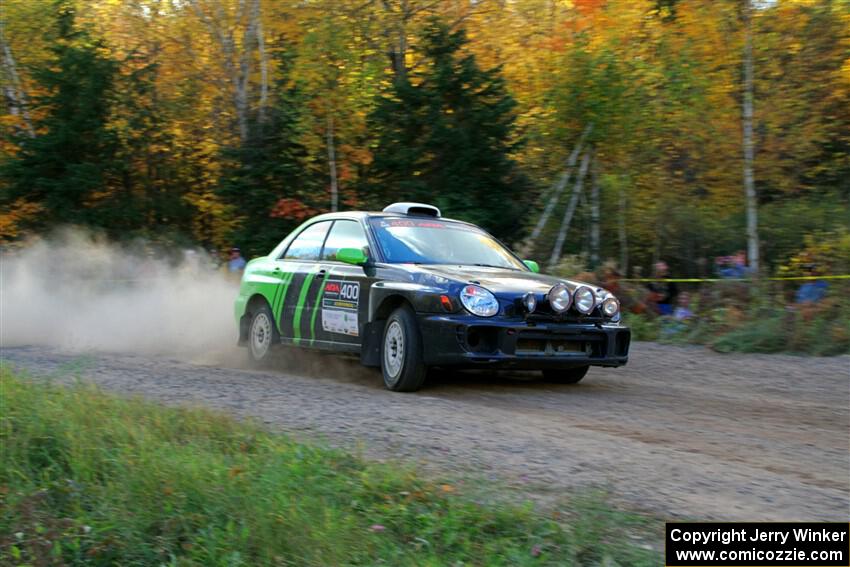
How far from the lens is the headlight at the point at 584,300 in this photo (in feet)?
26.7

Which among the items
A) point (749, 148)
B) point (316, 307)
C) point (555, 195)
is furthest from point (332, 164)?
point (316, 307)

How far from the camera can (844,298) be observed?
471 inches

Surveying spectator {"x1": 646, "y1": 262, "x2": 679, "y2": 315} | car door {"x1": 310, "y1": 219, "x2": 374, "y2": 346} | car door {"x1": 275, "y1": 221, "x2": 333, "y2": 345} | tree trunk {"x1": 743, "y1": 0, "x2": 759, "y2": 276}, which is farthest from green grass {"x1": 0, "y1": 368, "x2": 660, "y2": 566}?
tree trunk {"x1": 743, "y1": 0, "x2": 759, "y2": 276}

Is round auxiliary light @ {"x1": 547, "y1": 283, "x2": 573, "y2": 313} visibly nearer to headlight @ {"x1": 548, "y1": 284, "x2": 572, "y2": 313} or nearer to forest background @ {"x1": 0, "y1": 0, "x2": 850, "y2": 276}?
headlight @ {"x1": 548, "y1": 284, "x2": 572, "y2": 313}

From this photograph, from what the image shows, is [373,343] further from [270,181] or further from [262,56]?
[262,56]

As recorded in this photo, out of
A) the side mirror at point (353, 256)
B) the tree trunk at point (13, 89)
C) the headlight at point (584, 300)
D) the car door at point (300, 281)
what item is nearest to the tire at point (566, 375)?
the headlight at point (584, 300)

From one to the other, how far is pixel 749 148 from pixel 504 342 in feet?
33.5

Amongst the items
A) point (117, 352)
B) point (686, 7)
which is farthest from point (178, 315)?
point (686, 7)

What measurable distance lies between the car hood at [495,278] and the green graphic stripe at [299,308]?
1.62 m

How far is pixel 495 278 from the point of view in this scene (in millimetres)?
8289

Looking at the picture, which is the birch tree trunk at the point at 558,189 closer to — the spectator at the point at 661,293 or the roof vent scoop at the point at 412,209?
the spectator at the point at 661,293

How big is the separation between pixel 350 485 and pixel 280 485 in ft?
1.21

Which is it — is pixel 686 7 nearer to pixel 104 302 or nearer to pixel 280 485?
pixel 104 302

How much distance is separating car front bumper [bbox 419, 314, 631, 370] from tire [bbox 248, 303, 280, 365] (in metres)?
2.96
